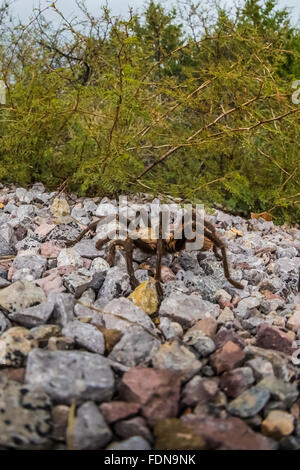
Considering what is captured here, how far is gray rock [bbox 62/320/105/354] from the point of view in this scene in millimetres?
1495

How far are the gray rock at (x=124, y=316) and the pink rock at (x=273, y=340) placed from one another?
426 mm

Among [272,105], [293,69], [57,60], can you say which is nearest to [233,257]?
[272,105]

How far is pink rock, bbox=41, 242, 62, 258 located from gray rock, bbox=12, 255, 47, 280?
11cm

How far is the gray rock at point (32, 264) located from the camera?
6.93ft

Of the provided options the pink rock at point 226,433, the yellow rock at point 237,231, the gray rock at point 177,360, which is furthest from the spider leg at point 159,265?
the yellow rock at point 237,231

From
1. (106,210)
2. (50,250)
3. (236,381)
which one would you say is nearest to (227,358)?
(236,381)

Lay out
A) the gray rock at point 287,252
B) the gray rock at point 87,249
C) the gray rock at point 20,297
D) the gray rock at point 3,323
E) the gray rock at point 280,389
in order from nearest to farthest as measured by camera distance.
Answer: the gray rock at point 280,389 < the gray rock at point 3,323 < the gray rock at point 20,297 < the gray rock at point 87,249 < the gray rock at point 287,252

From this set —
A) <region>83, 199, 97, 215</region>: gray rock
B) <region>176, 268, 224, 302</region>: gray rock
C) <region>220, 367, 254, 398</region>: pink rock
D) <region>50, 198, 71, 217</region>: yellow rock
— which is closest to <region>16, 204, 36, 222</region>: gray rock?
<region>50, 198, 71, 217</region>: yellow rock

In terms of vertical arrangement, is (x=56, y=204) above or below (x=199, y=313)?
above

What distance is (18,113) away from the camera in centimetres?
307

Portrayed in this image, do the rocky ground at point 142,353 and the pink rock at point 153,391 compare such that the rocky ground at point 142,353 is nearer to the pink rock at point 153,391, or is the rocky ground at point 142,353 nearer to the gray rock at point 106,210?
the pink rock at point 153,391
